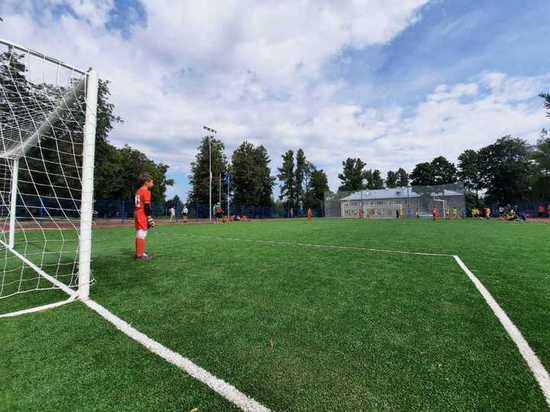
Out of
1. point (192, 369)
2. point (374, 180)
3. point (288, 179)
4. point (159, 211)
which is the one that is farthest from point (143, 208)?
point (374, 180)

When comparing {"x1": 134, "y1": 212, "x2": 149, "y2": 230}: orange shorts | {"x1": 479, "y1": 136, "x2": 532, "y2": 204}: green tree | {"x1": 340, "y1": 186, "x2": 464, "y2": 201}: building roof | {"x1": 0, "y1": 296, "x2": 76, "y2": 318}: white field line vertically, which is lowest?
{"x1": 0, "y1": 296, "x2": 76, "y2": 318}: white field line

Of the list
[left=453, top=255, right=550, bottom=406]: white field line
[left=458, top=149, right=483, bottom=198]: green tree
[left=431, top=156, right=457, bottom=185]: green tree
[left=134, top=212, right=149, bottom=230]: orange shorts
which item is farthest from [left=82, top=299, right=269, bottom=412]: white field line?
[left=431, top=156, right=457, bottom=185]: green tree

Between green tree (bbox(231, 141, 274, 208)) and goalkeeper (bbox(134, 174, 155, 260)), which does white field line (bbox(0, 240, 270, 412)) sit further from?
green tree (bbox(231, 141, 274, 208))

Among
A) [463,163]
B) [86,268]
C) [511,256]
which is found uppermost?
[463,163]

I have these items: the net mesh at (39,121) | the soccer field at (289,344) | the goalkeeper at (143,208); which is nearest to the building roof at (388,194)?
the soccer field at (289,344)

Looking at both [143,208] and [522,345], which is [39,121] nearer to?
[143,208]

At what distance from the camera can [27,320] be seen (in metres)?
2.98

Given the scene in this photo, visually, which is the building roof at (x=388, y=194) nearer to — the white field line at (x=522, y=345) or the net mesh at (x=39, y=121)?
the white field line at (x=522, y=345)

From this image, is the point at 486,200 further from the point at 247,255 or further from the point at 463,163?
the point at 247,255

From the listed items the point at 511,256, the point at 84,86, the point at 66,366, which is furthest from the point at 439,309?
the point at 84,86

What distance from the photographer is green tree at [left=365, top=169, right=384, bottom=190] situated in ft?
277

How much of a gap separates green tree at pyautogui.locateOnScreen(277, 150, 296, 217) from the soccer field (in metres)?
66.9

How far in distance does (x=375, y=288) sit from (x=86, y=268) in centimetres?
412

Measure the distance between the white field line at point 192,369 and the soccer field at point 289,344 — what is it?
4 cm
